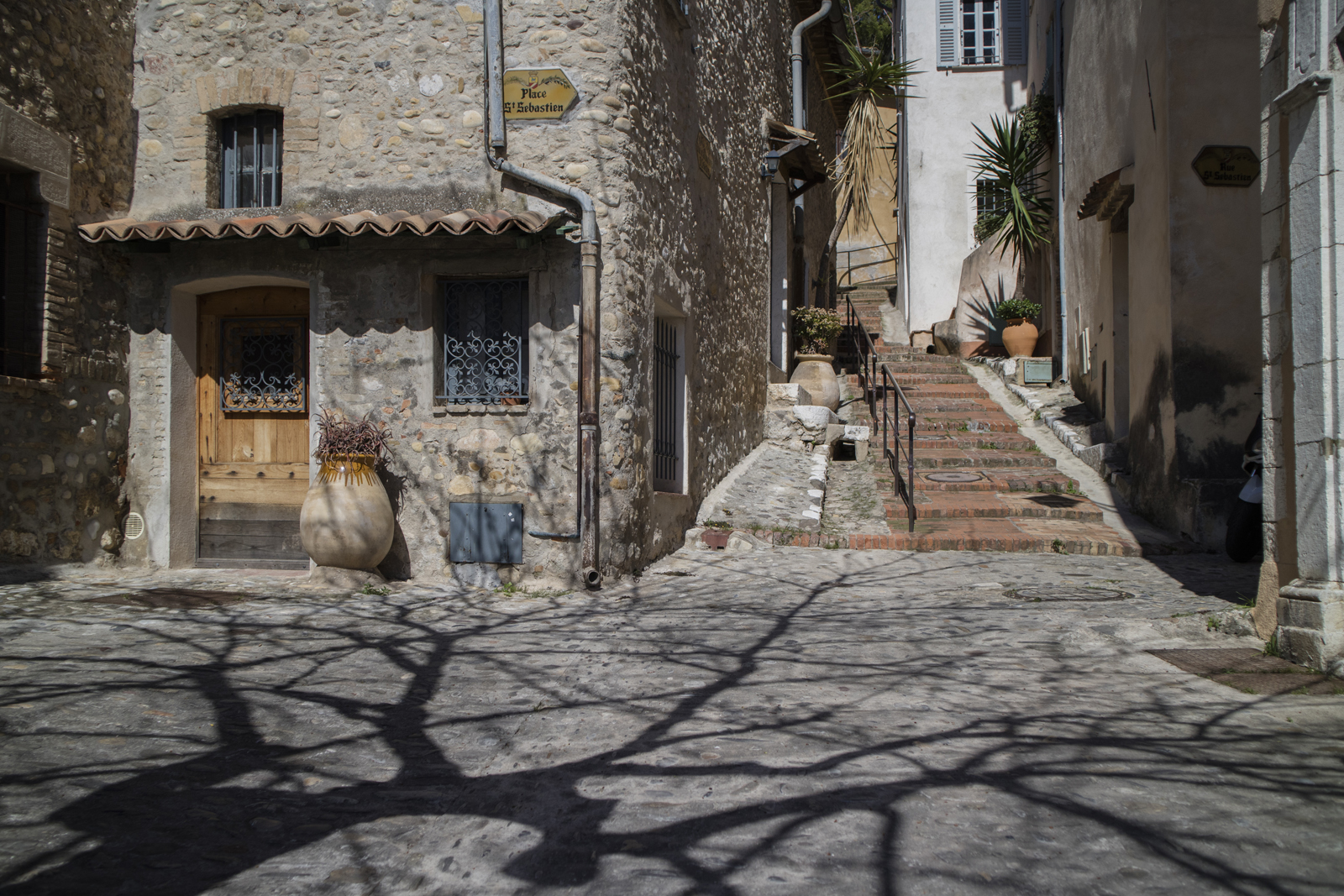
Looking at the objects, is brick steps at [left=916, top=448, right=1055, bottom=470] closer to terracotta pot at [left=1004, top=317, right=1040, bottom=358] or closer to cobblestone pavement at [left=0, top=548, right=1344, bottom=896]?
terracotta pot at [left=1004, top=317, right=1040, bottom=358]

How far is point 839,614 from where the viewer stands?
5688mm

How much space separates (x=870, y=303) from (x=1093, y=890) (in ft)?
63.5

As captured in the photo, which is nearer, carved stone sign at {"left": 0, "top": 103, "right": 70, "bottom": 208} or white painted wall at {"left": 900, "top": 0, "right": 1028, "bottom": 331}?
carved stone sign at {"left": 0, "top": 103, "right": 70, "bottom": 208}

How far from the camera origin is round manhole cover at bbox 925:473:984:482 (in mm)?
10000

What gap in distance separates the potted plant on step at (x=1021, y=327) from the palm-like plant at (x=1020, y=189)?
0.83m

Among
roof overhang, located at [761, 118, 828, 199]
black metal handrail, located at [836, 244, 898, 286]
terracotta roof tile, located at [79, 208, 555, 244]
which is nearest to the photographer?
terracotta roof tile, located at [79, 208, 555, 244]

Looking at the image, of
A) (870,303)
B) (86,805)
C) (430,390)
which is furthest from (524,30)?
(870,303)

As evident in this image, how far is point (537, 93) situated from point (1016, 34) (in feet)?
48.4

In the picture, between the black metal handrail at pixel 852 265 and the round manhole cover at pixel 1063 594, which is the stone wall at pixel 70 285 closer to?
the round manhole cover at pixel 1063 594

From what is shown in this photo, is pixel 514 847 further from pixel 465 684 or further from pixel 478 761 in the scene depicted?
pixel 465 684

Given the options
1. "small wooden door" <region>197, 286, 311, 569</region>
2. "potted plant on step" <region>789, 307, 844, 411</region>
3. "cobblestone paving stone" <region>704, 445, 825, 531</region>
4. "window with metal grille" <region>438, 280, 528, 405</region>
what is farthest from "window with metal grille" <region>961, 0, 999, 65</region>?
"small wooden door" <region>197, 286, 311, 569</region>

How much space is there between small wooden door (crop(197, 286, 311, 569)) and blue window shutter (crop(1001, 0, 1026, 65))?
15666mm

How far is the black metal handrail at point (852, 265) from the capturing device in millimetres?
21984

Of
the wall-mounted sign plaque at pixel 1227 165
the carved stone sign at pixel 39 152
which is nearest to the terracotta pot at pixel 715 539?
the wall-mounted sign plaque at pixel 1227 165
